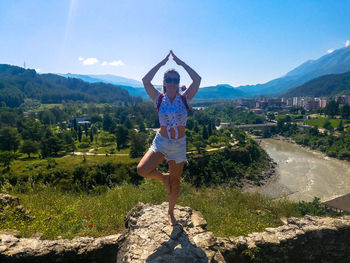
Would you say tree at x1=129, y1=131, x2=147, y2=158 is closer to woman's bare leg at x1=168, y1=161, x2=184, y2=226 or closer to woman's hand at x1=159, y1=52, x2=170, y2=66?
woman's bare leg at x1=168, y1=161, x2=184, y2=226

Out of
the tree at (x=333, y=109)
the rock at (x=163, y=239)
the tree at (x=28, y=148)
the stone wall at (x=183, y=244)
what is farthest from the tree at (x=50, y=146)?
the tree at (x=333, y=109)

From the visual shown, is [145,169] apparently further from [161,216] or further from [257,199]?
[257,199]

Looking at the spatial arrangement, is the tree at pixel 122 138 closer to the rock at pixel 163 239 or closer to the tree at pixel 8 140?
the tree at pixel 8 140

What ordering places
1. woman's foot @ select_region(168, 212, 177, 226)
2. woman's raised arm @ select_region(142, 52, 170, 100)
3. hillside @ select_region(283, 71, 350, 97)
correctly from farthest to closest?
hillside @ select_region(283, 71, 350, 97) → woman's foot @ select_region(168, 212, 177, 226) → woman's raised arm @ select_region(142, 52, 170, 100)

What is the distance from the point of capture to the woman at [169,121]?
3.08 metres

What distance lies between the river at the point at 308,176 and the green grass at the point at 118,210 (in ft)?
54.0

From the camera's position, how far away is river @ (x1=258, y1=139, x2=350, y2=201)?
A: 89.6 ft

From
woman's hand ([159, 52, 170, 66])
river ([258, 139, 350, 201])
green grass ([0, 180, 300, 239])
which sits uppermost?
woman's hand ([159, 52, 170, 66])

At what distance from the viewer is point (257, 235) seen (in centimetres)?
386

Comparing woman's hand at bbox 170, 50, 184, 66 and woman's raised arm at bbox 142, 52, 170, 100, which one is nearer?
woman's raised arm at bbox 142, 52, 170, 100

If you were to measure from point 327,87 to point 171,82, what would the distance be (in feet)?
704

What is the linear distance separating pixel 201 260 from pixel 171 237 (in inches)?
21.3

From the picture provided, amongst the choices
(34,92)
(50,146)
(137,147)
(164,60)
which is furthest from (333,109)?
(34,92)

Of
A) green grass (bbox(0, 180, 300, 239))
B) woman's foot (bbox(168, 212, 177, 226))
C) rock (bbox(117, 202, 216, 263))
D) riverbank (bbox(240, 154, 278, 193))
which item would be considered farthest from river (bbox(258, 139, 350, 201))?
woman's foot (bbox(168, 212, 177, 226))
